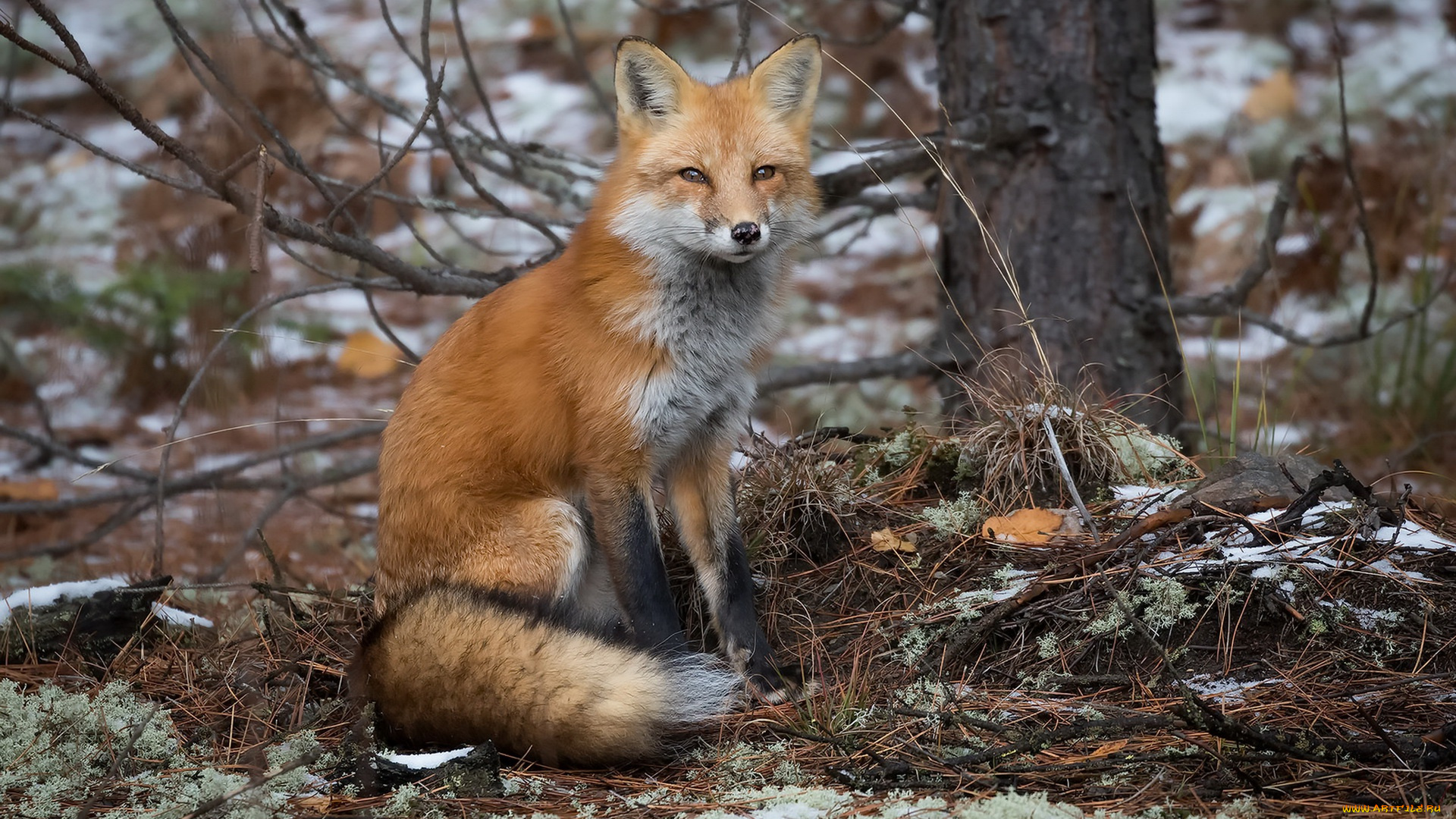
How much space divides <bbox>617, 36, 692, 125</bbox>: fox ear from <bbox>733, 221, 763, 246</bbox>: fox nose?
0.58 m

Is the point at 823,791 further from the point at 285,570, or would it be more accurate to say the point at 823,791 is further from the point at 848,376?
the point at 285,570

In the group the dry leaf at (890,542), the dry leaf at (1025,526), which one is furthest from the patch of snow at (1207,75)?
the dry leaf at (890,542)

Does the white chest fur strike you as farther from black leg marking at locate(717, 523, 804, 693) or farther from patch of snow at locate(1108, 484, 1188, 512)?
patch of snow at locate(1108, 484, 1188, 512)

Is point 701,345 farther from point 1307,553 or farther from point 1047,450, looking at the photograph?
point 1307,553

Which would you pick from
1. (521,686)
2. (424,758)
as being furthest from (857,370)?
(424,758)

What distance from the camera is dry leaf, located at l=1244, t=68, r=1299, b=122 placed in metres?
8.80

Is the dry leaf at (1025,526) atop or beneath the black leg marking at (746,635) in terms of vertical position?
atop

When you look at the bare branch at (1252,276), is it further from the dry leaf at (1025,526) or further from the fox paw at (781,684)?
the fox paw at (781,684)

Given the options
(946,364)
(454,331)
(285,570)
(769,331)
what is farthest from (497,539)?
(946,364)

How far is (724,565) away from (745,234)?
948 mm

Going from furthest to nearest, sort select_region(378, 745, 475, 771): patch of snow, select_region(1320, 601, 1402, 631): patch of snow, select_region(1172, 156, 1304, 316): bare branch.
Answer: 1. select_region(1172, 156, 1304, 316): bare branch
2. select_region(1320, 601, 1402, 631): patch of snow
3. select_region(378, 745, 475, 771): patch of snow

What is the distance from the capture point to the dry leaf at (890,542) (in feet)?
10.4

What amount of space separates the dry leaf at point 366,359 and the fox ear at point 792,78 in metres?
4.80

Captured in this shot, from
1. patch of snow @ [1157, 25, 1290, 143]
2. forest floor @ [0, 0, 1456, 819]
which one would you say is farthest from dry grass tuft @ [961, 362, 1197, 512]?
patch of snow @ [1157, 25, 1290, 143]
